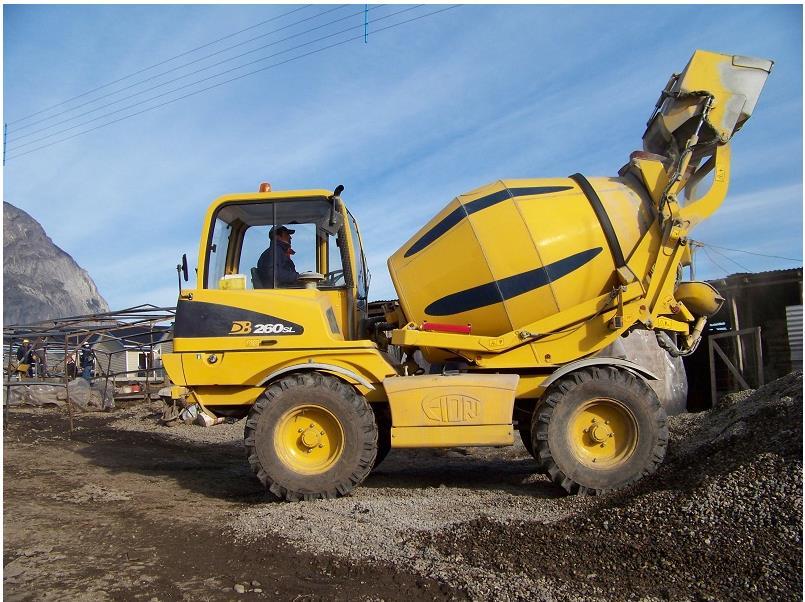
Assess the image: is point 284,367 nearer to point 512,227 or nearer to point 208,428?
point 512,227

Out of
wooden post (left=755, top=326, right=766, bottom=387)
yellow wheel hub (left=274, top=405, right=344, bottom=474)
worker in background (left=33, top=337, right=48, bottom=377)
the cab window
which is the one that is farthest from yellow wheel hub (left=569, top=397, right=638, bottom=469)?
worker in background (left=33, top=337, right=48, bottom=377)

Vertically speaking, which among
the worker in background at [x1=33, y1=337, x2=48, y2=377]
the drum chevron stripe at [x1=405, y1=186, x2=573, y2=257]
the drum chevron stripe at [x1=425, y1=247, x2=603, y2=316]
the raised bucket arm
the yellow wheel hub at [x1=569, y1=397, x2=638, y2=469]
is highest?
the raised bucket arm

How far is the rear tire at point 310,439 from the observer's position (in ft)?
18.2

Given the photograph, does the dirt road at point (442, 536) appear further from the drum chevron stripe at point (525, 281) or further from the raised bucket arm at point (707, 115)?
the raised bucket arm at point (707, 115)

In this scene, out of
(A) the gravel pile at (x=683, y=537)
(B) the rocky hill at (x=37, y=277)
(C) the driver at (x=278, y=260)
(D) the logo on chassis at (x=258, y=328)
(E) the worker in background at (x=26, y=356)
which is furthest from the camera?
(B) the rocky hill at (x=37, y=277)

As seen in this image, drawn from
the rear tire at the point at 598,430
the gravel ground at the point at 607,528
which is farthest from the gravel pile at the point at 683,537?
the rear tire at the point at 598,430

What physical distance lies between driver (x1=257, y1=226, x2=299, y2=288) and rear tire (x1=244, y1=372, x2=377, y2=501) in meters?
1.09

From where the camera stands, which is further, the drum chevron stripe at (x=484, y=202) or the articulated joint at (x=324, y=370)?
the drum chevron stripe at (x=484, y=202)

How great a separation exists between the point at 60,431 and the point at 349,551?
384 inches

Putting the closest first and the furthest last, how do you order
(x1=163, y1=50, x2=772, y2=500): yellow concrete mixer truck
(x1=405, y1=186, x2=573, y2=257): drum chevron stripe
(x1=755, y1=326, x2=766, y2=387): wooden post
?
(x1=163, y1=50, x2=772, y2=500): yellow concrete mixer truck, (x1=405, y1=186, x2=573, y2=257): drum chevron stripe, (x1=755, y1=326, x2=766, y2=387): wooden post

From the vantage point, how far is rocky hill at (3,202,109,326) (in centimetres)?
5434

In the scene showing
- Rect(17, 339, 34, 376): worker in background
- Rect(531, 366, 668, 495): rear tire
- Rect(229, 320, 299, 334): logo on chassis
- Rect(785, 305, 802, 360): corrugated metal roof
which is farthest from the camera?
Rect(17, 339, 34, 376): worker in background

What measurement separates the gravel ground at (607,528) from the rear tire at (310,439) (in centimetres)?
22

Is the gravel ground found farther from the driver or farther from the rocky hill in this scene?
the rocky hill
